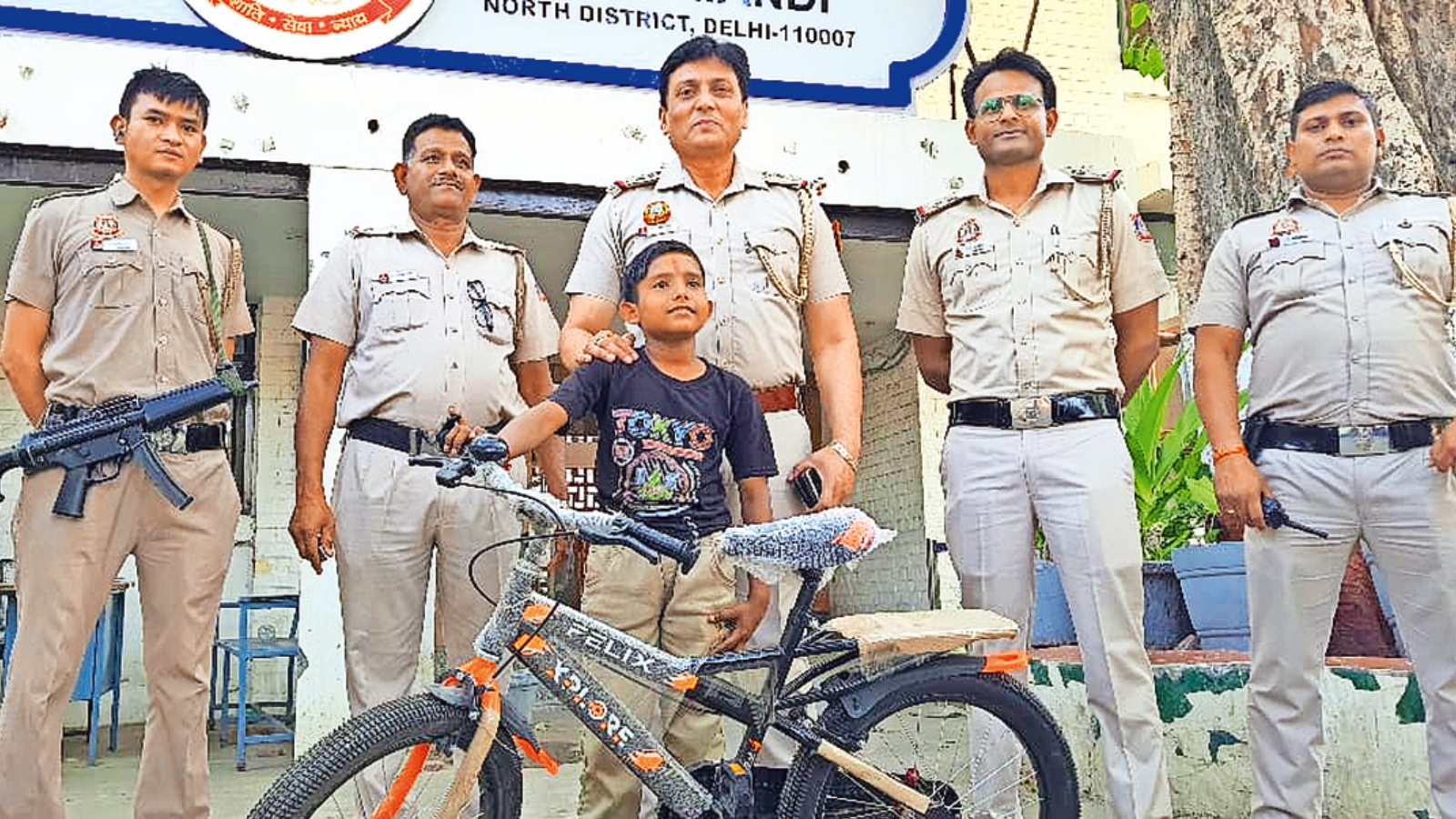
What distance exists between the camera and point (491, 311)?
10.8 feet

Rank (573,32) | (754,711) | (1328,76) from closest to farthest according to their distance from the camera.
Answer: (754,711)
(1328,76)
(573,32)

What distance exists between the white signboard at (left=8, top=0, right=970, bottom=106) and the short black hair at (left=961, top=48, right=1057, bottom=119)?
9.03 feet

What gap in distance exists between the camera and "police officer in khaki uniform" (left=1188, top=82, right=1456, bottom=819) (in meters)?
2.94

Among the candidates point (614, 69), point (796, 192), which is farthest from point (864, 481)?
point (796, 192)

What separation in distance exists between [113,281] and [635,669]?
61.7 inches

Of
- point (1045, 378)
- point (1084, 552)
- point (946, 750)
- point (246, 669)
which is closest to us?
point (946, 750)

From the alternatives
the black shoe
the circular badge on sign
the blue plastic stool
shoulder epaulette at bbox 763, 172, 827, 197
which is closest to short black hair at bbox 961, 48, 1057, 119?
shoulder epaulette at bbox 763, 172, 827, 197

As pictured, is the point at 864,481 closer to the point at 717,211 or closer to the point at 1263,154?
the point at 1263,154

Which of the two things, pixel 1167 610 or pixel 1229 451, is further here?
pixel 1167 610

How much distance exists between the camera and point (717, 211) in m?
3.06

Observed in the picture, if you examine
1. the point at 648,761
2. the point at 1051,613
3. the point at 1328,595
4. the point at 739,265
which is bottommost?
the point at 1051,613

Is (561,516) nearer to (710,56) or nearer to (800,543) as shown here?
(800,543)

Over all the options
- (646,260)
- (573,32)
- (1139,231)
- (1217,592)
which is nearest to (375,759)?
(646,260)

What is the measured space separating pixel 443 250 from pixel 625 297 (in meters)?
0.68
